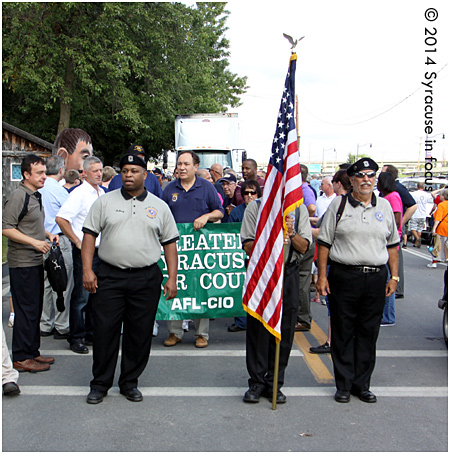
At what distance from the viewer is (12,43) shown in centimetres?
2245

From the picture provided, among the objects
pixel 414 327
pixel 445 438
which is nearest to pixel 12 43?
pixel 414 327

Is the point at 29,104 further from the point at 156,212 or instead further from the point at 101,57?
the point at 156,212

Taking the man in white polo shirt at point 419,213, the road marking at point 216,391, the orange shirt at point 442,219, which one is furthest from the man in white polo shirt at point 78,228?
the man in white polo shirt at point 419,213

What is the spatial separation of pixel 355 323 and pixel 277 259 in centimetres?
99

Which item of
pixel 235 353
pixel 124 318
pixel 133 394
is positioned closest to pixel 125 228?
pixel 124 318

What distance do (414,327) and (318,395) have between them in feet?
9.92

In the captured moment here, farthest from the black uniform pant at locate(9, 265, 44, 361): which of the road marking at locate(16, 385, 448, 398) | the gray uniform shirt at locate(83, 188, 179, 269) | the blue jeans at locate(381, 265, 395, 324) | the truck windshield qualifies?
the truck windshield

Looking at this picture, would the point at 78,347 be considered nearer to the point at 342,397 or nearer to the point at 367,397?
the point at 342,397

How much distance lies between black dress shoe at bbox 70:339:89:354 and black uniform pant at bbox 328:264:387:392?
2.75m

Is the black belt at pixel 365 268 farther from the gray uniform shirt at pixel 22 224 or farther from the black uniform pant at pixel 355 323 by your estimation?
the gray uniform shirt at pixel 22 224

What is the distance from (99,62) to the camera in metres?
23.0

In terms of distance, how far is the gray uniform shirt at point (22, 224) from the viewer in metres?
5.27

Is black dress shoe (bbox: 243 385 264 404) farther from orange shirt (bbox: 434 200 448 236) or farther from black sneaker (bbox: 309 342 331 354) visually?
orange shirt (bbox: 434 200 448 236)

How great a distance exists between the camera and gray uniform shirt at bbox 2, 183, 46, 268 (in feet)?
17.3
